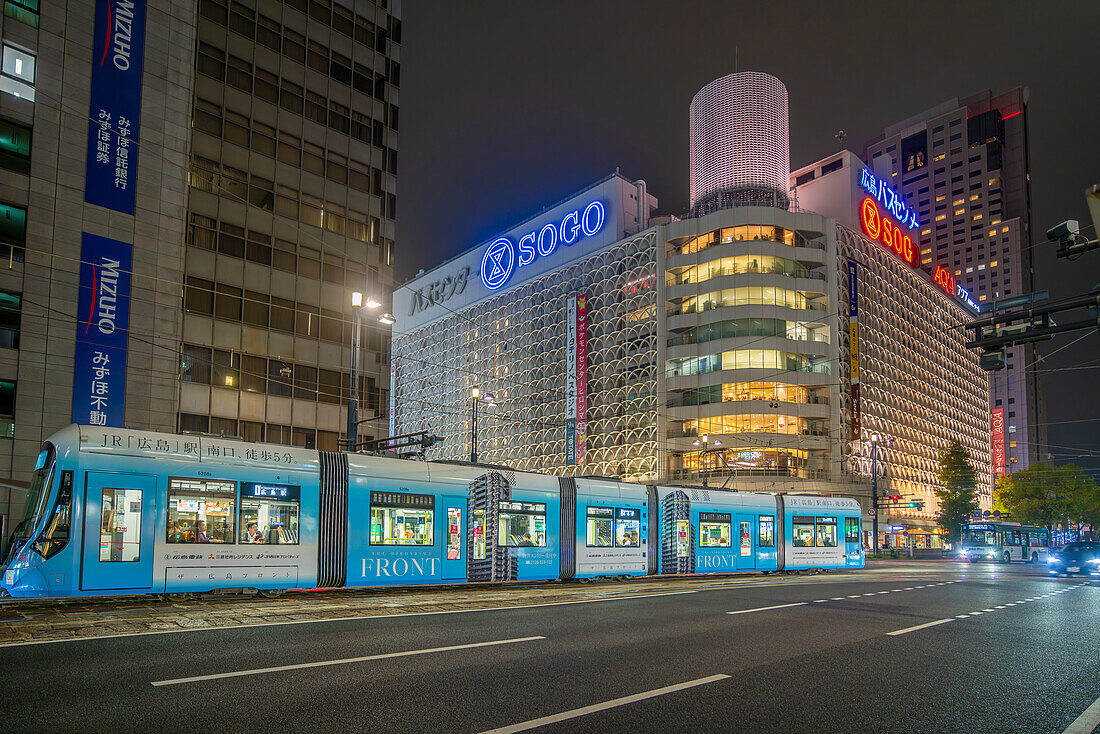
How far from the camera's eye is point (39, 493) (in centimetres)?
1483

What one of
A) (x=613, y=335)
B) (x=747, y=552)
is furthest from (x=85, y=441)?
(x=613, y=335)

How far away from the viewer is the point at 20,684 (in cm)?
699

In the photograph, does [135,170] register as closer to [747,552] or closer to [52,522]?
[52,522]

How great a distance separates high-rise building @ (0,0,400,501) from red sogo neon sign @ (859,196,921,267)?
5864cm

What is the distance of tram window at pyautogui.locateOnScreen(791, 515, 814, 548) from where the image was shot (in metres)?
33.2

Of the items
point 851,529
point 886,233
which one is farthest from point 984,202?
point 851,529

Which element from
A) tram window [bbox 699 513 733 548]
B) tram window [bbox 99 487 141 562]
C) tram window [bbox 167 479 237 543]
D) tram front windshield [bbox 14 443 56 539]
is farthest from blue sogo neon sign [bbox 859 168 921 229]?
tram front windshield [bbox 14 443 56 539]

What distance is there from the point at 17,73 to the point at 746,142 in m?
64.9

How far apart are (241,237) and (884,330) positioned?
72.9 metres

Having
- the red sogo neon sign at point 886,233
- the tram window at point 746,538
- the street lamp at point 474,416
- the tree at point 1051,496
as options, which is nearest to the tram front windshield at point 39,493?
the street lamp at point 474,416

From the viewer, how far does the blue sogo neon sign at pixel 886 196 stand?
82875 millimetres

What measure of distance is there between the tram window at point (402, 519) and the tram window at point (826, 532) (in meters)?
21.3

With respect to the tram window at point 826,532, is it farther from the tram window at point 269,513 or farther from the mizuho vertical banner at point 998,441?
the mizuho vertical banner at point 998,441

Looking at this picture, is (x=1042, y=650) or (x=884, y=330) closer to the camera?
(x=1042, y=650)
